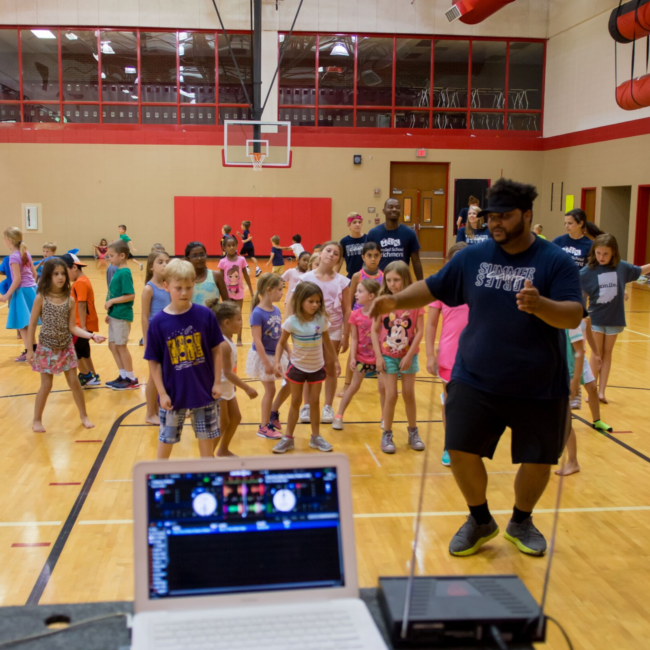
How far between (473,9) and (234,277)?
1345cm

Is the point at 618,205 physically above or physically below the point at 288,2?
below

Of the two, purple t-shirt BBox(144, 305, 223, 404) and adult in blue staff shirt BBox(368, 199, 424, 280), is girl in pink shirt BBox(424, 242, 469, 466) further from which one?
adult in blue staff shirt BBox(368, 199, 424, 280)

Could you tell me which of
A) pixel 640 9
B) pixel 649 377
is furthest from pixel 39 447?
pixel 640 9

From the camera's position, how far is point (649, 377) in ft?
27.7

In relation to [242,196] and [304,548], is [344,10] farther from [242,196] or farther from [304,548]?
[304,548]

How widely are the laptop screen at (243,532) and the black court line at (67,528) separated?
2.24 m

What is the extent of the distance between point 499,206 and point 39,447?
4.25 metres

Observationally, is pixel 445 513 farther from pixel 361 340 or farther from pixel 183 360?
pixel 361 340

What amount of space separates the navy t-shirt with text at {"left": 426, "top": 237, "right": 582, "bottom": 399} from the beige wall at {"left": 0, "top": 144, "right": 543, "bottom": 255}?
20.1 meters

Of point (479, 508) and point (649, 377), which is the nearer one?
point (479, 508)

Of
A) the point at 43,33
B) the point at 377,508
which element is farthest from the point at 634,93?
the point at 43,33

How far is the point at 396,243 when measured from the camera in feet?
25.2

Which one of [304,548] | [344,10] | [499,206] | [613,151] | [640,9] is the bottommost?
[304,548]

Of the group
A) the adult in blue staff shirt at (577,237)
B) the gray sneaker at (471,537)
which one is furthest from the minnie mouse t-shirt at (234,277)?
the gray sneaker at (471,537)
